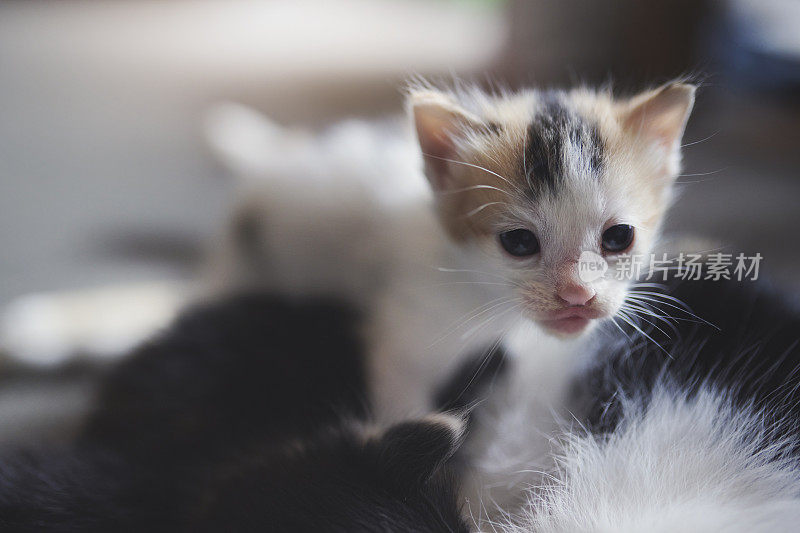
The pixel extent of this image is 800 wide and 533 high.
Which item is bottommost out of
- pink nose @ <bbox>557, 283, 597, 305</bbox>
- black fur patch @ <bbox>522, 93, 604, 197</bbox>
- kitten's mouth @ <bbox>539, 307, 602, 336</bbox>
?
kitten's mouth @ <bbox>539, 307, 602, 336</bbox>

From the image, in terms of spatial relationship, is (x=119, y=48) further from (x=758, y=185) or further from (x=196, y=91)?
(x=758, y=185)

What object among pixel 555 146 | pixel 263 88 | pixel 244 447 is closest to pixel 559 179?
pixel 555 146

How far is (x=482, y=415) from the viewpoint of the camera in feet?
1.28

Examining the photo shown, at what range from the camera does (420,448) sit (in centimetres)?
33

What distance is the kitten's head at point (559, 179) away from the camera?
447mm

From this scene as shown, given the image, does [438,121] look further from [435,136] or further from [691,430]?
[691,430]

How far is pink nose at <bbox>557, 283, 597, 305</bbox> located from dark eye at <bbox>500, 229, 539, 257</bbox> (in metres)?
0.05

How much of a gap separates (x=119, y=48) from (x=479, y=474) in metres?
0.68

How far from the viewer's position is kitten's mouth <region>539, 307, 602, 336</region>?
0.44 meters

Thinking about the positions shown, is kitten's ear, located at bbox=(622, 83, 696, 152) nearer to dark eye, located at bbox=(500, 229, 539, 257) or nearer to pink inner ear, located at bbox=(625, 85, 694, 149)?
pink inner ear, located at bbox=(625, 85, 694, 149)

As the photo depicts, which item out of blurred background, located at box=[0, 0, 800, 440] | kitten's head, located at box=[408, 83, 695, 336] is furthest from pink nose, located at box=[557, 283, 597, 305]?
blurred background, located at box=[0, 0, 800, 440]

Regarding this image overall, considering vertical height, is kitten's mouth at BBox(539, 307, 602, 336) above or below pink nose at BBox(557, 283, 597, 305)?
below

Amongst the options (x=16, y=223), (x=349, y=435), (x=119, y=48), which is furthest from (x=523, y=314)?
(x=119, y=48)

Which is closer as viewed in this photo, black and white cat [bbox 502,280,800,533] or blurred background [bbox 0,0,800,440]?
black and white cat [bbox 502,280,800,533]
